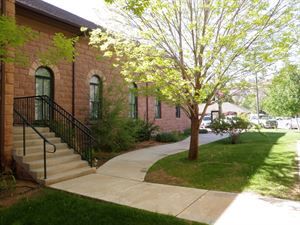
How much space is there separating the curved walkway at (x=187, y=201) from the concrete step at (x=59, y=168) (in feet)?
1.65

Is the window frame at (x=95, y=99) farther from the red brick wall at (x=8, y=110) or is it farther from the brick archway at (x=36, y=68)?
the red brick wall at (x=8, y=110)

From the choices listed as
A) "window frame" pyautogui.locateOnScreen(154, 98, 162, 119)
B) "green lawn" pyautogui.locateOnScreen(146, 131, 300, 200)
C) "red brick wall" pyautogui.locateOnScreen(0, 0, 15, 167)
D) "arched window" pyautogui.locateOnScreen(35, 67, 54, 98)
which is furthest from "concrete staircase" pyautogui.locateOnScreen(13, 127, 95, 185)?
"window frame" pyautogui.locateOnScreen(154, 98, 162, 119)

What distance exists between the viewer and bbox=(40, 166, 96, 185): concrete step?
641 centimetres

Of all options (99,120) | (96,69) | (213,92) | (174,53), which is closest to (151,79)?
(174,53)

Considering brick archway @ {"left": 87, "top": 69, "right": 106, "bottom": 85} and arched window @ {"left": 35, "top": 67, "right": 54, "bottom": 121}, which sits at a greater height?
brick archway @ {"left": 87, "top": 69, "right": 106, "bottom": 85}

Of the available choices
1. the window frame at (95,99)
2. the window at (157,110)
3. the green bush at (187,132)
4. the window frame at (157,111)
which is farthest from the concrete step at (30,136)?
the green bush at (187,132)

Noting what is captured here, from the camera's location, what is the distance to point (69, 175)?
6.96 meters

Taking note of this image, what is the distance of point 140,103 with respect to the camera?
16.6 meters

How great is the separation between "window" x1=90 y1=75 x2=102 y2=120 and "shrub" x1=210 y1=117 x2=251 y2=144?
651cm

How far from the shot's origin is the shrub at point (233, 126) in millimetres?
13758

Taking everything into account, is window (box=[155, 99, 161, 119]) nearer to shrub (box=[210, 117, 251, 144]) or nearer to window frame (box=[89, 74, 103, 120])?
shrub (box=[210, 117, 251, 144])

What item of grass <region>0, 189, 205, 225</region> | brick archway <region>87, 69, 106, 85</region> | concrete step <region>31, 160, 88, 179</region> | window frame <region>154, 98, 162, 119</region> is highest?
brick archway <region>87, 69, 106, 85</region>

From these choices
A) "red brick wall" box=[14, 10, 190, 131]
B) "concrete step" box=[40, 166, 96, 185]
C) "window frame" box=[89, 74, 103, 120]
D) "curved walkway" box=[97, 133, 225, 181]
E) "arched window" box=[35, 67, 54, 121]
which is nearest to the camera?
"concrete step" box=[40, 166, 96, 185]

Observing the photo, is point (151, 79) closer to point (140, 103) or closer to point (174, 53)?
point (174, 53)
